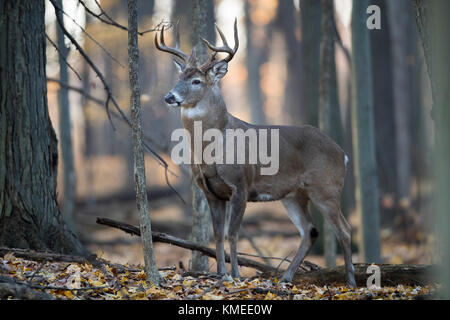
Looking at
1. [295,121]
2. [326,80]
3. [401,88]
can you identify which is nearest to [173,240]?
[326,80]

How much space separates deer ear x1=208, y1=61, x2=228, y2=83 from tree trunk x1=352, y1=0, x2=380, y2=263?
371 cm

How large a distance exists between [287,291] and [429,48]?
2.82m

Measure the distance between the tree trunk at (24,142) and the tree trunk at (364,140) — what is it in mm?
5282

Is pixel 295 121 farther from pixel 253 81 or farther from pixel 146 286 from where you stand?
pixel 146 286

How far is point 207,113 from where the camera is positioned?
7051mm

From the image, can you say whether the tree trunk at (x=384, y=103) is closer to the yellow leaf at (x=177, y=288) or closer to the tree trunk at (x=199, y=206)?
the tree trunk at (x=199, y=206)

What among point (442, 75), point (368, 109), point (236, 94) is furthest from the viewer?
point (236, 94)

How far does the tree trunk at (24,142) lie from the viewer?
22.7ft

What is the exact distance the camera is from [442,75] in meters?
4.82

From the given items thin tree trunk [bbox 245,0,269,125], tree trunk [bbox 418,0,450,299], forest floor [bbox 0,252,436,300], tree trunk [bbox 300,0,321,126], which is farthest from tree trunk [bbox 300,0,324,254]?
thin tree trunk [bbox 245,0,269,125]

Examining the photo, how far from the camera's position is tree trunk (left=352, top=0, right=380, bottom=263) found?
9.98 m
